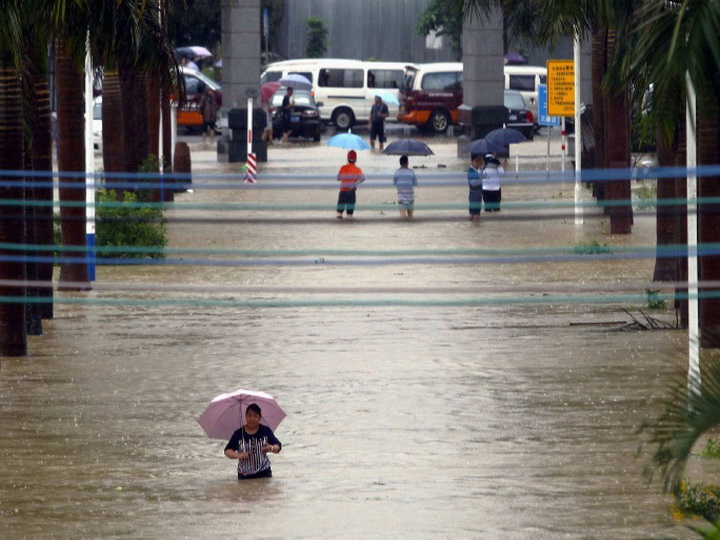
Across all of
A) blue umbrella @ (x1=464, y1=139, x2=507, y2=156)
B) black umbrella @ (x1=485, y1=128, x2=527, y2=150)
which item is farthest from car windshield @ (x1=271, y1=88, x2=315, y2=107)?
blue umbrella @ (x1=464, y1=139, x2=507, y2=156)

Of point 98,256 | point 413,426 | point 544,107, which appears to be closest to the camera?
point 413,426

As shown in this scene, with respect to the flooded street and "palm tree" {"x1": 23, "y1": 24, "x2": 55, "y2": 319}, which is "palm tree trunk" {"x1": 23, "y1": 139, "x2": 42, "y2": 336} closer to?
"palm tree" {"x1": 23, "y1": 24, "x2": 55, "y2": 319}

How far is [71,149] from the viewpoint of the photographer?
60.8 feet

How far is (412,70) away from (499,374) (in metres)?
36.6

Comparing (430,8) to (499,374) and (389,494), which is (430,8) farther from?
(389,494)

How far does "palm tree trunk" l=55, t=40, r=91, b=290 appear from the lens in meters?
18.3

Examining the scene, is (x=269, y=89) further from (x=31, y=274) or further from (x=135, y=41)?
(x=135, y=41)

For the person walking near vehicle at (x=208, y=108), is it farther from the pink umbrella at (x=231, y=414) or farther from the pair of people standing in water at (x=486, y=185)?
the pink umbrella at (x=231, y=414)

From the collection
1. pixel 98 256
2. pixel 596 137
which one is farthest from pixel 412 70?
pixel 98 256

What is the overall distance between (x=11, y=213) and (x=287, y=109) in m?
30.9

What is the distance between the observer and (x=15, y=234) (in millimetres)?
14891

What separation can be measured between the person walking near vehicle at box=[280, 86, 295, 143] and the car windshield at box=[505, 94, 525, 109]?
6.42 m

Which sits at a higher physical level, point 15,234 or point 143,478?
point 15,234

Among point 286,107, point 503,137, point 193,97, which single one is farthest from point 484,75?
point 193,97
